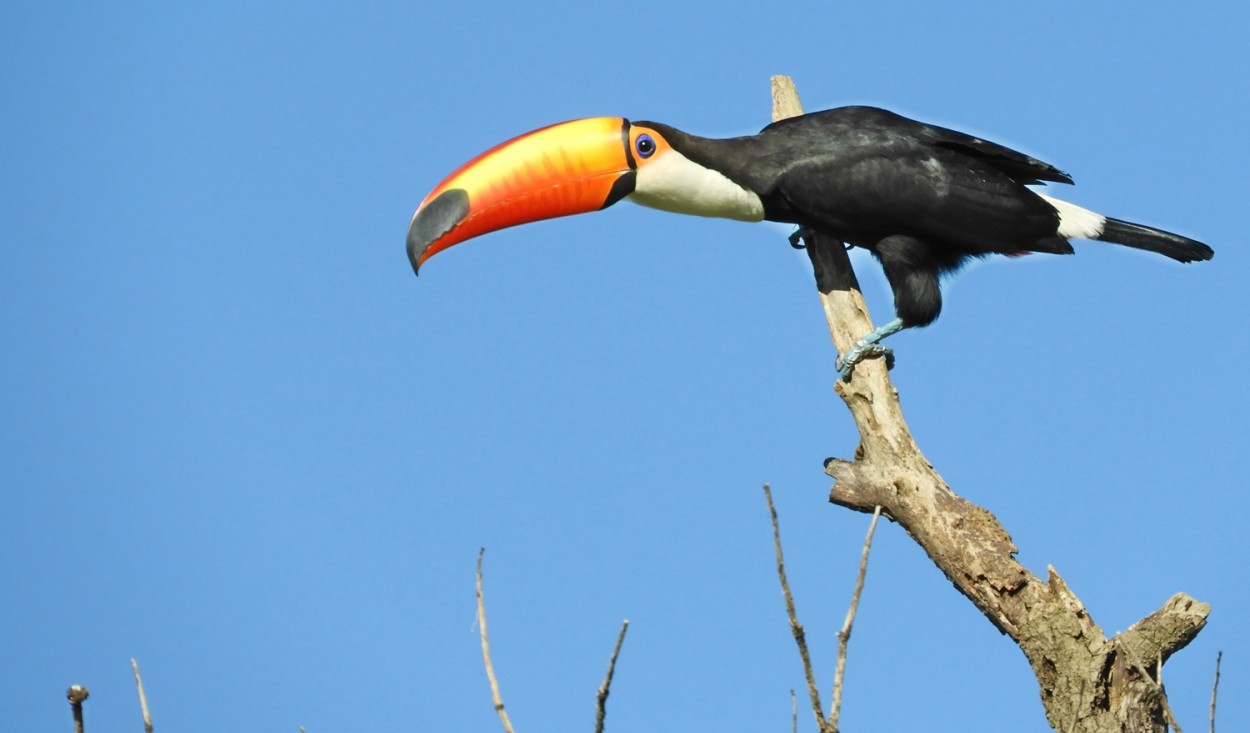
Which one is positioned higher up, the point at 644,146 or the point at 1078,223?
the point at 644,146

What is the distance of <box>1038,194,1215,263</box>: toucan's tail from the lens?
793 cm

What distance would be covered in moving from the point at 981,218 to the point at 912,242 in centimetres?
42

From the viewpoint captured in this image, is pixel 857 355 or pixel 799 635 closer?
pixel 799 635

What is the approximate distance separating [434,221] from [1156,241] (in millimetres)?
4332

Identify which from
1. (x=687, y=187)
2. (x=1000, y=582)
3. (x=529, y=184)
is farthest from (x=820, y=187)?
(x=1000, y=582)

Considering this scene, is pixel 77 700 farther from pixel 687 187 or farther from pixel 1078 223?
pixel 1078 223

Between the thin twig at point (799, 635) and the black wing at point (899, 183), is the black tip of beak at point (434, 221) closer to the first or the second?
the black wing at point (899, 183)

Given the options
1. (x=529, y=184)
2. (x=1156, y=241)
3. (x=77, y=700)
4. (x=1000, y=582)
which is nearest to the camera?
(x=77, y=700)

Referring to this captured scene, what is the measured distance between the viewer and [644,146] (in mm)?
7586

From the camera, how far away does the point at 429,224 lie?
7.18m

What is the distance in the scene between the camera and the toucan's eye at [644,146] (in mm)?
7570

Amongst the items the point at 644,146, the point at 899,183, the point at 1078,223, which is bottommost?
the point at 1078,223

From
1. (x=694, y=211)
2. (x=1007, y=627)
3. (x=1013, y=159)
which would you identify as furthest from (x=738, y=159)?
(x=1007, y=627)

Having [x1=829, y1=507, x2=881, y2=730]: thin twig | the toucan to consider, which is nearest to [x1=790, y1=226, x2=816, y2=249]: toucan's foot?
the toucan
